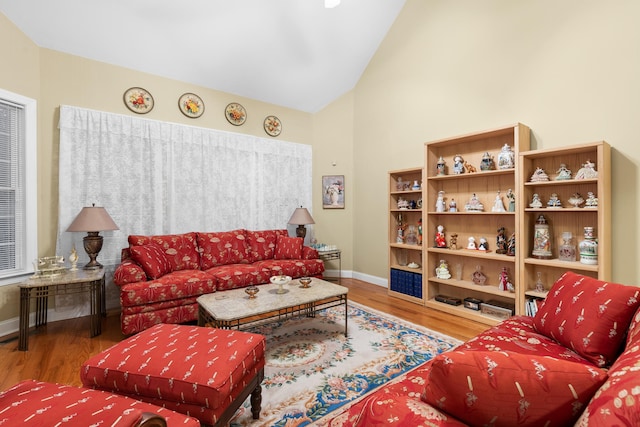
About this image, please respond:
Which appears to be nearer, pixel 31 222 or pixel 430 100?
pixel 31 222

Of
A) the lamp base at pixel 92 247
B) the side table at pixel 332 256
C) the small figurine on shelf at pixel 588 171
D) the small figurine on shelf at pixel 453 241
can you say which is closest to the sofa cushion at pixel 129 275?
the lamp base at pixel 92 247

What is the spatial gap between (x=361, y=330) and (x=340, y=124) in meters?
3.69

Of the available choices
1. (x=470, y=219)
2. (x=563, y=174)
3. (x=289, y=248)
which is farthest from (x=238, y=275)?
(x=563, y=174)

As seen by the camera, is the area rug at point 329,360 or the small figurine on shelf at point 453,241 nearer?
the area rug at point 329,360

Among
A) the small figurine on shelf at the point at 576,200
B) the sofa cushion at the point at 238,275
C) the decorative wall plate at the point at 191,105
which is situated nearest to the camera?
the small figurine on shelf at the point at 576,200

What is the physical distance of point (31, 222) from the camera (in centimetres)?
314

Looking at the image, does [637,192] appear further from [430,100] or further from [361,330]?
[361,330]

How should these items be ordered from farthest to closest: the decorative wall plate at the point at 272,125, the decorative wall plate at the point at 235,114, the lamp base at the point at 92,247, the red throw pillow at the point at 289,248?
the decorative wall plate at the point at 272,125 < the decorative wall plate at the point at 235,114 < the red throw pillow at the point at 289,248 < the lamp base at the point at 92,247

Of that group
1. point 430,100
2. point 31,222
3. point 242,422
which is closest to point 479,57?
point 430,100

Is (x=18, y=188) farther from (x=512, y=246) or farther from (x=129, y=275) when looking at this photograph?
(x=512, y=246)

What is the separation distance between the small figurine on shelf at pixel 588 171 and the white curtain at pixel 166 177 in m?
3.80

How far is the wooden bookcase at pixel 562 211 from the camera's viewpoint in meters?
2.49

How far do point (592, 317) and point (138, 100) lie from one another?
16.0 feet

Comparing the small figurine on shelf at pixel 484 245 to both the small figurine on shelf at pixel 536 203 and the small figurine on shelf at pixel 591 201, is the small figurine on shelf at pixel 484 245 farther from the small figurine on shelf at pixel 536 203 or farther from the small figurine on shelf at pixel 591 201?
the small figurine on shelf at pixel 591 201
